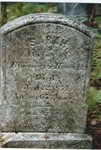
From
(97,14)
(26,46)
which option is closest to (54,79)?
(26,46)

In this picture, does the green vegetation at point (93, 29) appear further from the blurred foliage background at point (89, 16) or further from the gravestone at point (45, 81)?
the gravestone at point (45, 81)

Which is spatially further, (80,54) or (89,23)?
(89,23)

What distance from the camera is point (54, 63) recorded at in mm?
4023

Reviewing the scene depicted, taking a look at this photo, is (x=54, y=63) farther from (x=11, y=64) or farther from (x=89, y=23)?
(x=89, y=23)

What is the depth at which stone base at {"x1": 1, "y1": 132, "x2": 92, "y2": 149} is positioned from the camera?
4199 millimetres

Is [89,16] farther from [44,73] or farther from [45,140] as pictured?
[45,140]

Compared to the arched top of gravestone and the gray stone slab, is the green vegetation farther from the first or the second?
the arched top of gravestone

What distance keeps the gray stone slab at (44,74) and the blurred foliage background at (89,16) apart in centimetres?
60

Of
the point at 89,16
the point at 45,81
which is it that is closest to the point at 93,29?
the point at 89,16

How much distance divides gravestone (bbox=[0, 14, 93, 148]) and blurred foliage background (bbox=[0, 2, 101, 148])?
556 millimetres

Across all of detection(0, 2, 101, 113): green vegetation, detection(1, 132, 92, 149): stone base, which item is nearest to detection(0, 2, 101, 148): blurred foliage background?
detection(0, 2, 101, 113): green vegetation

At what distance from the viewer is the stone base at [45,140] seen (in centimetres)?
420

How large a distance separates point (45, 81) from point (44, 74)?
3.3 inches

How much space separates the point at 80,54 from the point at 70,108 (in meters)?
0.59
